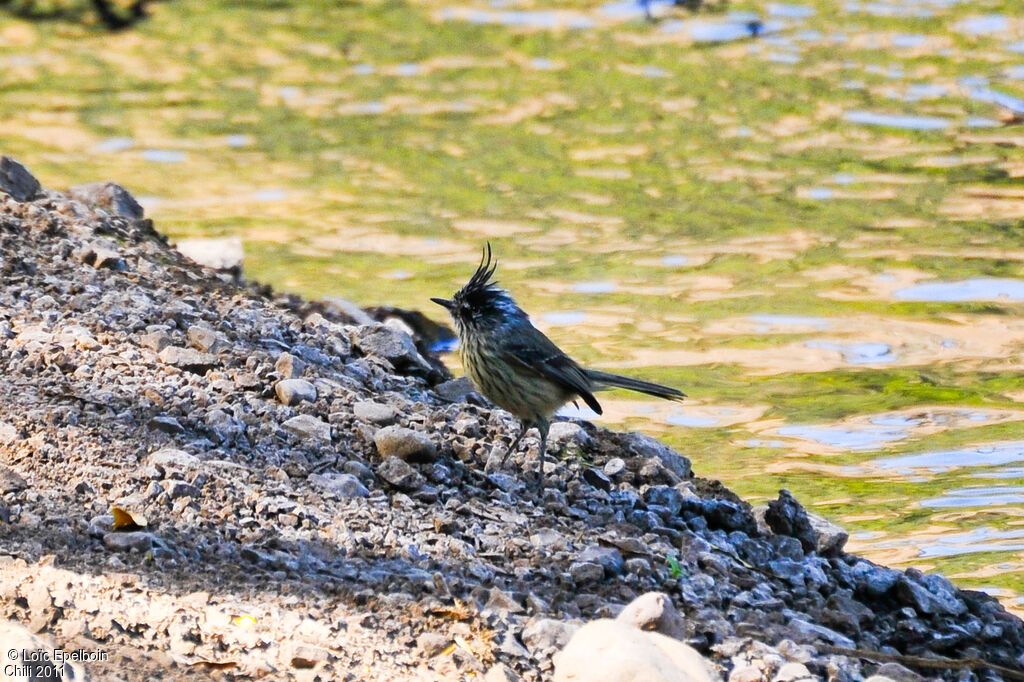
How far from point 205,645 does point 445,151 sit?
9.89 meters

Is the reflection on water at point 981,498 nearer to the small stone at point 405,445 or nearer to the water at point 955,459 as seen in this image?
the water at point 955,459

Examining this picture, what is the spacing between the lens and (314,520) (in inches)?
212

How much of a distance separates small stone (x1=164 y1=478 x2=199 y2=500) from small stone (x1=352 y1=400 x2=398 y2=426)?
0.98 metres

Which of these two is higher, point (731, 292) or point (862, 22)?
point (862, 22)

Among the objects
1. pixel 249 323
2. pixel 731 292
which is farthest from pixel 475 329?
pixel 731 292

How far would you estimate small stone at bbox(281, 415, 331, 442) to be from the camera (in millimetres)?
5961

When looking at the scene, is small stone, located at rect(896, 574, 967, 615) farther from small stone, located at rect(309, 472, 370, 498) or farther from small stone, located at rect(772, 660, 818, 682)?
small stone, located at rect(309, 472, 370, 498)

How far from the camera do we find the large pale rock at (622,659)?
14.7 feet

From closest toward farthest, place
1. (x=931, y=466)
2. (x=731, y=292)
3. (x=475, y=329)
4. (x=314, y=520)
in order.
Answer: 1. (x=314, y=520)
2. (x=475, y=329)
3. (x=931, y=466)
4. (x=731, y=292)

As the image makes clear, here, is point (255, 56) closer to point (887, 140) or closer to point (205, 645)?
point (887, 140)

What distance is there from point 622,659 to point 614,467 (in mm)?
1966

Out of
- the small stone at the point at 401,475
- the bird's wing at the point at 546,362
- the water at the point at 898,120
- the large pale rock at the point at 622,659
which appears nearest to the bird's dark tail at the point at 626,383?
the bird's wing at the point at 546,362

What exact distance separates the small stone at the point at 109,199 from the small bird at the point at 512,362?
262 centimetres

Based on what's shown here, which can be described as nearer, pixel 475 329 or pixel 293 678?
pixel 293 678
